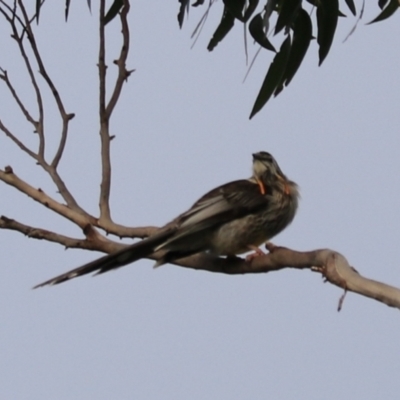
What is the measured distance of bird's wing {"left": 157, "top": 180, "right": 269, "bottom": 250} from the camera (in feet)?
12.2

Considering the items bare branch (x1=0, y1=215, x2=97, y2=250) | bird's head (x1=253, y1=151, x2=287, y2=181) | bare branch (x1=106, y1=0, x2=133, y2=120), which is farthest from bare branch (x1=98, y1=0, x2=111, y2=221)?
bird's head (x1=253, y1=151, x2=287, y2=181)

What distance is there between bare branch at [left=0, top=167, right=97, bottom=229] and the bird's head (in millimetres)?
805

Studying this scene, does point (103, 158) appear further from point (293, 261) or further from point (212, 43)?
point (293, 261)

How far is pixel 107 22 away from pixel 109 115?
417 millimetres

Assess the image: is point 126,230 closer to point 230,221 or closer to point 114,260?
point 114,260

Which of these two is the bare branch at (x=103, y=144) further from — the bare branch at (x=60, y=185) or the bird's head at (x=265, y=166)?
the bird's head at (x=265, y=166)

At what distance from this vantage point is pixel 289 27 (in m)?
3.67

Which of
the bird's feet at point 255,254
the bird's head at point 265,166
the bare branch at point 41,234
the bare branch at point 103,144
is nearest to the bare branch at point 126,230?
the bare branch at point 103,144

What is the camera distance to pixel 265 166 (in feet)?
13.8

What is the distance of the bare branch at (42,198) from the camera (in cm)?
356

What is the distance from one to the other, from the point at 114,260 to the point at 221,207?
58 centimetres

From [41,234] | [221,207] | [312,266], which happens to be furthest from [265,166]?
[312,266]

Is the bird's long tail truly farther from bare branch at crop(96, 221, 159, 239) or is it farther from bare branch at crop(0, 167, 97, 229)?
bare branch at crop(0, 167, 97, 229)

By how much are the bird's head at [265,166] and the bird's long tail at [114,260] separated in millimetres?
750
